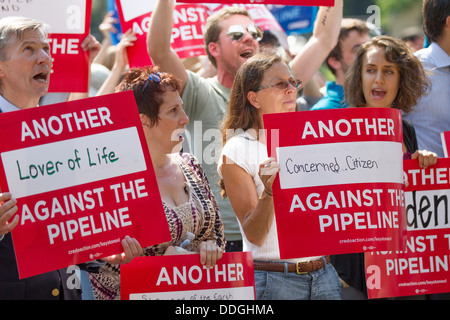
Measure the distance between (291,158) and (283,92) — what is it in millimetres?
484

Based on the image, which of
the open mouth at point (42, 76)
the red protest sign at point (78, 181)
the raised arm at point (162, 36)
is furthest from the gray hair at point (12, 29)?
the raised arm at point (162, 36)

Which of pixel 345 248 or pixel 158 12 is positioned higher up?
pixel 158 12

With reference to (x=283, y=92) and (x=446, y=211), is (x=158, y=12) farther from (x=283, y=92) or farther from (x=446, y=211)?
(x=446, y=211)

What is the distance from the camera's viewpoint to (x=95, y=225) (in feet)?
11.5

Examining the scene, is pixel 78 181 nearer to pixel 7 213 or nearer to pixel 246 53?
pixel 7 213

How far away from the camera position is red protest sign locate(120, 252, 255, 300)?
3639mm

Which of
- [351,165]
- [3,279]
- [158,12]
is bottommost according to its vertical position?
[3,279]

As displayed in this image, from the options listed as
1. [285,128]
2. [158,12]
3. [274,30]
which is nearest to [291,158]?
[285,128]

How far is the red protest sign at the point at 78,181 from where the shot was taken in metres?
3.39

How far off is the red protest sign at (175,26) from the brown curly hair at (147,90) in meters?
1.13

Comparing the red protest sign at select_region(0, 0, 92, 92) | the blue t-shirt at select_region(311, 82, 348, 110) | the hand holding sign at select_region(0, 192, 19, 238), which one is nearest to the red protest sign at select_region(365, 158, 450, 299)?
the blue t-shirt at select_region(311, 82, 348, 110)

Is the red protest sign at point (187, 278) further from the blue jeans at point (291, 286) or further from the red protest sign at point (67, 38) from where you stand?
the red protest sign at point (67, 38)

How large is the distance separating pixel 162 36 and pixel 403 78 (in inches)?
53.9

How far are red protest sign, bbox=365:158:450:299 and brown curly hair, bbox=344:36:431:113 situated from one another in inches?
22.6
